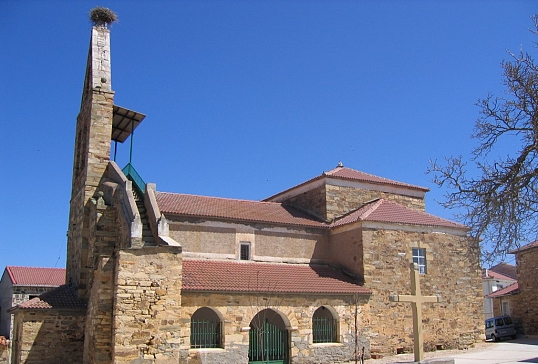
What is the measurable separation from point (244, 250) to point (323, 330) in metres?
4.34

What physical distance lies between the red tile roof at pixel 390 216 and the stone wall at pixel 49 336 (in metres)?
10.7

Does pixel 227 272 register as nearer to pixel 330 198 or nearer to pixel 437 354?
pixel 330 198

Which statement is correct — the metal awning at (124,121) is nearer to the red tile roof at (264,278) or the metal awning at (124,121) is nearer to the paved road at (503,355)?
the red tile roof at (264,278)

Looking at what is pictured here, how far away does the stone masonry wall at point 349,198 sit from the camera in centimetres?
2336

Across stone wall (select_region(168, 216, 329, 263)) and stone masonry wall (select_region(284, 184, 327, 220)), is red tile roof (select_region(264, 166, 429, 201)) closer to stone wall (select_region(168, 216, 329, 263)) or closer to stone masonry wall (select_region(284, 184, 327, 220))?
stone masonry wall (select_region(284, 184, 327, 220))

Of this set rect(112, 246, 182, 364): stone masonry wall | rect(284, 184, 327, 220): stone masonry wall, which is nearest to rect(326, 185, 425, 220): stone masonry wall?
rect(284, 184, 327, 220): stone masonry wall

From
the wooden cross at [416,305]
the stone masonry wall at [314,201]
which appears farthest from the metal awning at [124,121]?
the wooden cross at [416,305]

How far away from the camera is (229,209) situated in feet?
71.4

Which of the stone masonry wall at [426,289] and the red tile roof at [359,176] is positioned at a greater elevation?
the red tile roof at [359,176]

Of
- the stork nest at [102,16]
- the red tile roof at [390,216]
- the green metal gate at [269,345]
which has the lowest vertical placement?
the green metal gate at [269,345]

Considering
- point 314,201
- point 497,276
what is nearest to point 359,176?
point 314,201

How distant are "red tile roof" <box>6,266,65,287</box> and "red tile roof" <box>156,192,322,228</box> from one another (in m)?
21.1

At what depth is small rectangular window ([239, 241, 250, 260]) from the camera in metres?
20.7

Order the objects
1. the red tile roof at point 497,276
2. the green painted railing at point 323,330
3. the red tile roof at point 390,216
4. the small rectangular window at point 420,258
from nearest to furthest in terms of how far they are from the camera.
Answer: the green painted railing at point 323,330, the red tile roof at point 390,216, the small rectangular window at point 420,258, the red tile roof at point 497,276
